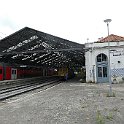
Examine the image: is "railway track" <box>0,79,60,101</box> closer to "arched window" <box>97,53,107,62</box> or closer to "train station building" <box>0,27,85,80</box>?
"train station building" <box>0,27,85,80</box>

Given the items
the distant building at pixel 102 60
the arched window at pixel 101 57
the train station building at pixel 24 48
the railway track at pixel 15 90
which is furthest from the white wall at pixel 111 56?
the railway track at pixel 15 90

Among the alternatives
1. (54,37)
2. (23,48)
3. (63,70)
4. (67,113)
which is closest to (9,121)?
(67,113)

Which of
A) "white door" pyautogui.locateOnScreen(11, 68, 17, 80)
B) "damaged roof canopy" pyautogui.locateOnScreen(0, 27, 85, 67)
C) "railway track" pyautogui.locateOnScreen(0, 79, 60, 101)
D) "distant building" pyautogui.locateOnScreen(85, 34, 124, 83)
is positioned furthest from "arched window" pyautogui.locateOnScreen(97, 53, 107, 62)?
"white door" pyautogui.locateOnScreen(11, 68, 17, 80)

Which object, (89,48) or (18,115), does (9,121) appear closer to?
(18,115)

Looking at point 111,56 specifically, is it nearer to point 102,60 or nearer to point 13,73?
point 102,60

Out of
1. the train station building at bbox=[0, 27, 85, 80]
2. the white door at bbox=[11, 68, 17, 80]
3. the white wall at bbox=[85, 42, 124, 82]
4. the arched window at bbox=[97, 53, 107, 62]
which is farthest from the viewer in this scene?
the white door at bbox=[11, 68, 17, 80]

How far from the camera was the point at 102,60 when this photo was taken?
3262 centimetres

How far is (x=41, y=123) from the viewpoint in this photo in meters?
8.62

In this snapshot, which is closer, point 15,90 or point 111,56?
point 15,90

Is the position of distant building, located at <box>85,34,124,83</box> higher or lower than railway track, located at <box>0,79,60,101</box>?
higher

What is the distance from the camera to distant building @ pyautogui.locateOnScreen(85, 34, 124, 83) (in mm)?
31406

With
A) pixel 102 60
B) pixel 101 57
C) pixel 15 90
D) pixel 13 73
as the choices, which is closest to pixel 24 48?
pixel 13 73

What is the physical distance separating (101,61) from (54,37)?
303 inches

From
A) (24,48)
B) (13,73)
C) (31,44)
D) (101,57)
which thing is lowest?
(13,73)
